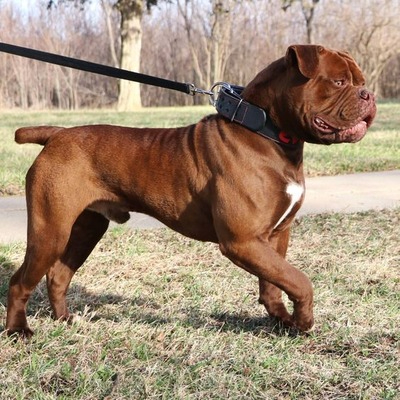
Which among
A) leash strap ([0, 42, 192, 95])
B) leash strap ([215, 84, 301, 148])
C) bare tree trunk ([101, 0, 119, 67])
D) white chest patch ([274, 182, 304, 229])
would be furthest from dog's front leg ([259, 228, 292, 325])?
bare tree trunk ([101, 0, 119, 67])

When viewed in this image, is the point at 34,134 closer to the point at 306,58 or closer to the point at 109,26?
the point at 306,58

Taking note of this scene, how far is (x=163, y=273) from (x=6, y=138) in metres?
9.53

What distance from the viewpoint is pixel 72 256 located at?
4051mm

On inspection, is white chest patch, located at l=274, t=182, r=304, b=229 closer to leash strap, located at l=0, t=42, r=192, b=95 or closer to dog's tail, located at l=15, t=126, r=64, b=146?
leash strap, located at l=0, t=42, r=192, b=95

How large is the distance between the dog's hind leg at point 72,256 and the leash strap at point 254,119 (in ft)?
3.66

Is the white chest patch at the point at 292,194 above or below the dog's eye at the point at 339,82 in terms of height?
below

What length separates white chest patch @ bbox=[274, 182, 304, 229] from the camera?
3297 mm

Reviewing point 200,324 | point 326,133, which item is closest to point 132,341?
point 200,324

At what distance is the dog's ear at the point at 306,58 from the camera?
3.16 meters

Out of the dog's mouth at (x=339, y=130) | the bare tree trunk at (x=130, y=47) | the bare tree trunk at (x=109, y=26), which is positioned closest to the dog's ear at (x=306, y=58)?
the dog's mouth at (x=339, y=130)

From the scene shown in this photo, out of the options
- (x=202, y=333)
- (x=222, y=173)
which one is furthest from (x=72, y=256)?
(x=222, y=173)

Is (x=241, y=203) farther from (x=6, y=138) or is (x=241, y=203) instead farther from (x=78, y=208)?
(x=6, y=138)

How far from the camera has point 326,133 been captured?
A: 10.7 ft

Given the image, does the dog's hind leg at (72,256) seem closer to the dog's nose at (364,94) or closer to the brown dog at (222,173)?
the brown dog at (222,173)
